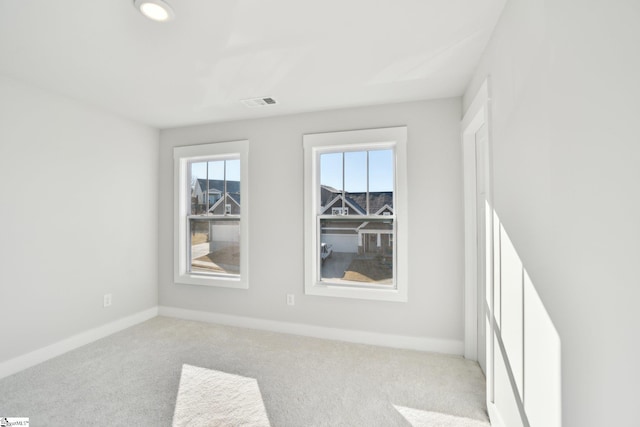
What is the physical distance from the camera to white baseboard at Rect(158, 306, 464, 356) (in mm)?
2895

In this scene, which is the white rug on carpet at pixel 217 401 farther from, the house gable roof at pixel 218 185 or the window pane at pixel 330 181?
the house gable roof at pixel 218 185

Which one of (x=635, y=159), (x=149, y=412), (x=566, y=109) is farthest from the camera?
(x=149, y=412)

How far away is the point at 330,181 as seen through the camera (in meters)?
3.38

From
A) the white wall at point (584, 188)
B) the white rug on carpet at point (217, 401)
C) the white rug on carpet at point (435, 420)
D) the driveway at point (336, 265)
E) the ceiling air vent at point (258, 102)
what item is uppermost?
the ceiling air vent at point (258, 102)

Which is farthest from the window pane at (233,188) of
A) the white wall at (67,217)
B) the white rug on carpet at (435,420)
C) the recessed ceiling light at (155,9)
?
the white rug on carpet at (435,420)

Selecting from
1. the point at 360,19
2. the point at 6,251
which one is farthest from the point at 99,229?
the point at 360,19

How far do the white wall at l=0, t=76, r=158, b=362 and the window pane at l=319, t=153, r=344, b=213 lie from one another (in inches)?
90.7

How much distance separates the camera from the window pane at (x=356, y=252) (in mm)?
3180

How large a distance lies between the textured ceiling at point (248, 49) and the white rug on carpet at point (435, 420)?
2.53m

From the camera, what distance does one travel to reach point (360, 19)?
1.76 m

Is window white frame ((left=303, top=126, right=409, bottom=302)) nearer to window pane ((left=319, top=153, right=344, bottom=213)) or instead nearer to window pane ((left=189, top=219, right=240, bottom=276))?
window pane ((left=319, top=153, right=344, bottom=213))

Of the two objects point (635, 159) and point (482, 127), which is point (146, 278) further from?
point (635, 159)

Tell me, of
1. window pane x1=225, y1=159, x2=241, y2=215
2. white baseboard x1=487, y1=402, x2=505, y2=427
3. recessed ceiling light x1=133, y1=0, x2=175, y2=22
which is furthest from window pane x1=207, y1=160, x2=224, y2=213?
white baseboard x1=487, y1=402, x2=505, y2=427

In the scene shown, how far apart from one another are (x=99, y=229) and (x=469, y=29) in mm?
3878
